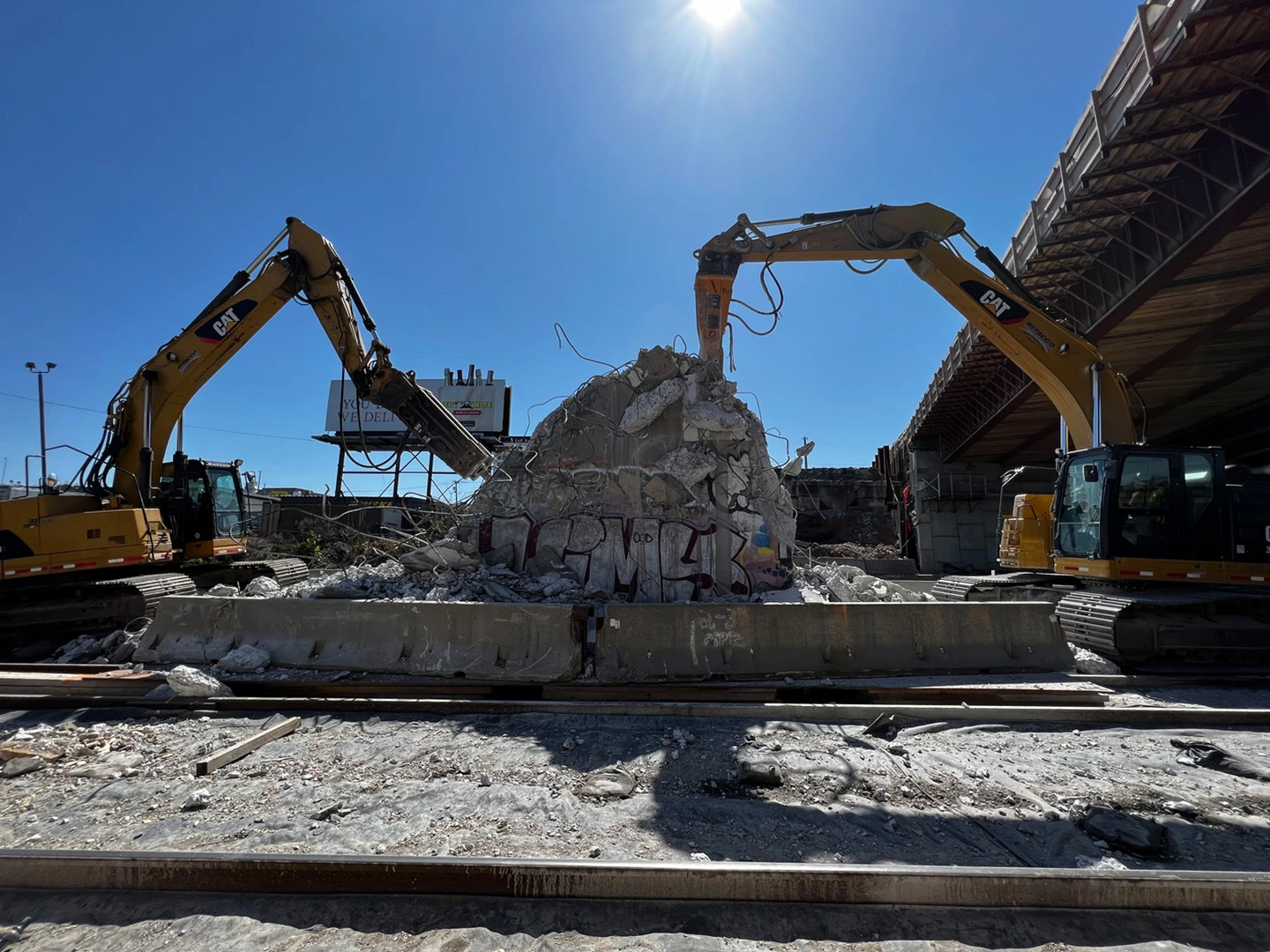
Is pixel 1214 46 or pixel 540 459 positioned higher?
pixel 1214 46

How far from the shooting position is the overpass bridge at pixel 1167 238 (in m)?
7.08

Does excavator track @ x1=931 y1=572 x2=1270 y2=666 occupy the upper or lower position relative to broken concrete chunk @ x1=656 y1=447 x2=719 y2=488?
lower

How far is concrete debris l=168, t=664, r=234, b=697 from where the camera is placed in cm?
544

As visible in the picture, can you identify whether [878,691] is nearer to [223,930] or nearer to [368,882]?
[368,882]

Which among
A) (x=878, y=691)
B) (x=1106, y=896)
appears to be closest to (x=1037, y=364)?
(x=878, y=691)

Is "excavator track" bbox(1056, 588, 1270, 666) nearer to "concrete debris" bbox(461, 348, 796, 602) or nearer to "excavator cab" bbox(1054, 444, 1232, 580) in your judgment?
"excavator cab" bbox(1054, 444, 1232, 580)

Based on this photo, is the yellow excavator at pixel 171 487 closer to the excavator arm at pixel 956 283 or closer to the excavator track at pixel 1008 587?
the excavator arm at pixel 956 283

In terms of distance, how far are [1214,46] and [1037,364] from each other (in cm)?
409

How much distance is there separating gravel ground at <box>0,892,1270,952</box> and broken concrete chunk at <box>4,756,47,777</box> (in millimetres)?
2078

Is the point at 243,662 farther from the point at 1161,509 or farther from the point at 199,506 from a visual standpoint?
the point at 1161,509

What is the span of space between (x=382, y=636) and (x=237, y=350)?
6627 millimetres

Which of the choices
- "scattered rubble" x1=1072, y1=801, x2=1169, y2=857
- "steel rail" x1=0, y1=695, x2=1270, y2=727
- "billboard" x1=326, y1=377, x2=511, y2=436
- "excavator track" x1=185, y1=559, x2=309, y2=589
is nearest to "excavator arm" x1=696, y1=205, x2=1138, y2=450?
"steel rail" x1=0, y1=695, x2=1270, y2=727

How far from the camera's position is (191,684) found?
546 cm

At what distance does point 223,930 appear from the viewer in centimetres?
252
